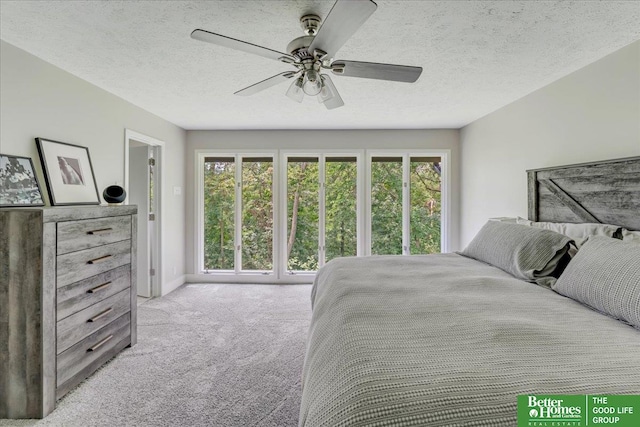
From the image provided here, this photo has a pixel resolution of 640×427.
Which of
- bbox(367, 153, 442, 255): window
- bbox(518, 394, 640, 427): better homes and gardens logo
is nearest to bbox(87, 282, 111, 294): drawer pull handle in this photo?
bbox(518, 394, 640, 427): better homes and gardens logo

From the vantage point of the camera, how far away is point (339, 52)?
2.16 m

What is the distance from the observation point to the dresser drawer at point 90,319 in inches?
74.8

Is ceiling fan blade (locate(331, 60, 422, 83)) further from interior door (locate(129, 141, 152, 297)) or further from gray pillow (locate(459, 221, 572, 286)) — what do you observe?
interior door (locate(129, 141, 152, 297))

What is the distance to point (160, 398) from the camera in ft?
6.25

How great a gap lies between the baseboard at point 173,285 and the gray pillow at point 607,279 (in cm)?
413

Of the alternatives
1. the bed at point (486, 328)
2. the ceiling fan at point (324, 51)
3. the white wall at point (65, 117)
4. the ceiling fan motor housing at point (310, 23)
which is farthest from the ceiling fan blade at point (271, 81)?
the white wall at point (65, 117)

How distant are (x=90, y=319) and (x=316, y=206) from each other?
303cm

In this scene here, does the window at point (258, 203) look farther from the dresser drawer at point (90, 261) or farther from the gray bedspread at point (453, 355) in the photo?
the gray bedspread at point (453, 355)

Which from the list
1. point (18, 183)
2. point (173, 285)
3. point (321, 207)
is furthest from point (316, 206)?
point (18, 183)

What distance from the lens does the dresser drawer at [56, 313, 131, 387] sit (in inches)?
74.6

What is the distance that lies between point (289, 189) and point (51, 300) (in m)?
3.12

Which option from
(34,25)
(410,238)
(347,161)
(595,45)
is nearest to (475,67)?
(595,45)

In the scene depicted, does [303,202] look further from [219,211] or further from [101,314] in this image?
[101,314]

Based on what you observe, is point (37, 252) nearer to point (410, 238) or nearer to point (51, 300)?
point (51, 300)
